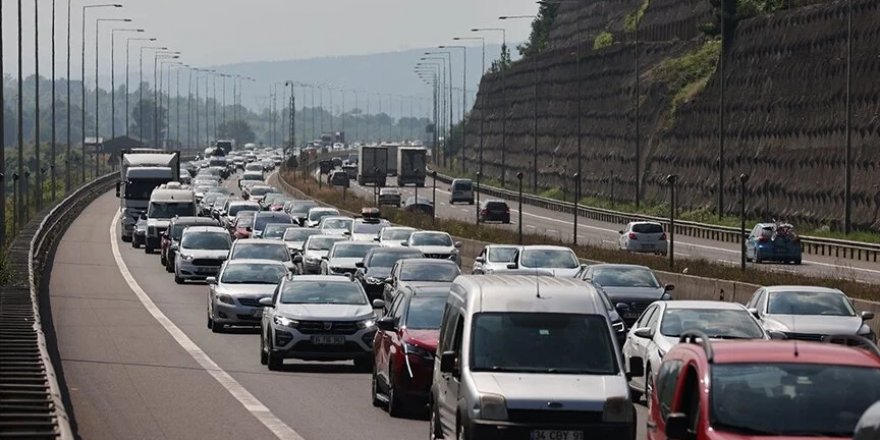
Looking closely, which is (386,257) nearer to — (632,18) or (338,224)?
(338,224)

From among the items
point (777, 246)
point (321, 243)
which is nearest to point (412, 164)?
point (777, 246)

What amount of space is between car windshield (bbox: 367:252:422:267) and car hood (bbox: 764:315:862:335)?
1692 centimetres

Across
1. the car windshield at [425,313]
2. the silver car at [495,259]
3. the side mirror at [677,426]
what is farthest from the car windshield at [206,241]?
the side mirror at [677,426]

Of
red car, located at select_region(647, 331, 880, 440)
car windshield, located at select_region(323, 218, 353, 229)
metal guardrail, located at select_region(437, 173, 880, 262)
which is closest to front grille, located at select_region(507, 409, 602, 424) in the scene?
red car, located at select_region(647, 331, 880, 440)

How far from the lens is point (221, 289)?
36469 millimetres

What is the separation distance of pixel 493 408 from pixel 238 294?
799 inches

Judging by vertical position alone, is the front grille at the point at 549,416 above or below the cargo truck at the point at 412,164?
above

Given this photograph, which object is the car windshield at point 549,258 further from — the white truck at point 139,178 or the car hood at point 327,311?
the white truck at point 139,178

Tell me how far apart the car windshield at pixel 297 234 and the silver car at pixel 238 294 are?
→ 2322 centimetres

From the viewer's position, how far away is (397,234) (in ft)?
200

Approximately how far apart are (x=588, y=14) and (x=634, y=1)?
1522 centimetres

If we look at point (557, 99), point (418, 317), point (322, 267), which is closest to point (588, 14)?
point (557, 99)

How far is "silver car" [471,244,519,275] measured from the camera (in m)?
48.0

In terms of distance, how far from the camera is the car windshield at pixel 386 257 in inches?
1796
